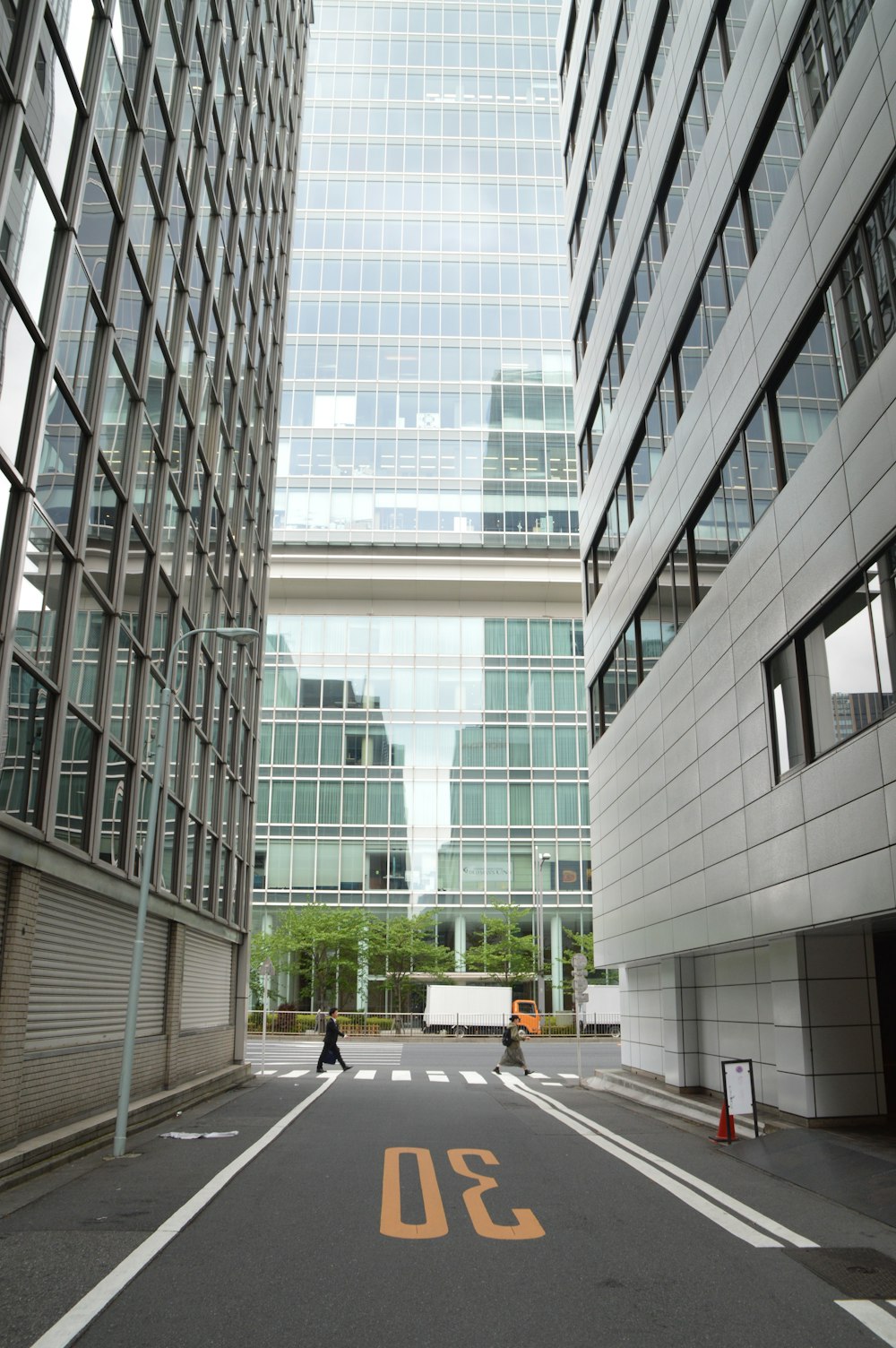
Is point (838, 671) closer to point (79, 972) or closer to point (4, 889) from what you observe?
point (4, 889)

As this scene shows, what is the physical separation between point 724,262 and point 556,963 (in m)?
52.4

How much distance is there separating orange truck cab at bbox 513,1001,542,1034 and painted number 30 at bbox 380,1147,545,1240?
42349mm

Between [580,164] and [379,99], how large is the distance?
57365 mm

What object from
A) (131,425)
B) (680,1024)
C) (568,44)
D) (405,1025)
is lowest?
(405,1025)

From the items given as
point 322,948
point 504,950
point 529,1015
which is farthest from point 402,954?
point 529,1015

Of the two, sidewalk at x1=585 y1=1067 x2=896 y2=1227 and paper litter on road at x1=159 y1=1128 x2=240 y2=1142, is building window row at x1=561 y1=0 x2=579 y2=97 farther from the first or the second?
paper litter on road at x1=159 y1=1128 x2=240 y2=1142

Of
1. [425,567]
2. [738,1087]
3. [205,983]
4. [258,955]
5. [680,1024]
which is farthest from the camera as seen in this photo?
[425,567]

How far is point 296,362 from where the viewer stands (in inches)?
2928

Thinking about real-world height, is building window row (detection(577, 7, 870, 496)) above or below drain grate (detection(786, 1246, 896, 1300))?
above

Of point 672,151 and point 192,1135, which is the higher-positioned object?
point 672,151

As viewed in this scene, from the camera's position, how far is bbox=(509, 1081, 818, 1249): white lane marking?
29.3ft

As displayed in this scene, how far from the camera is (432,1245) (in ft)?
28.0

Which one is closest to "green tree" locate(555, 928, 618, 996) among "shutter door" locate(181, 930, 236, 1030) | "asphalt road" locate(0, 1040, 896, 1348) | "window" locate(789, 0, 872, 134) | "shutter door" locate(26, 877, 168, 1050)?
"shutter door" locate(181, 930, 236, 1030)

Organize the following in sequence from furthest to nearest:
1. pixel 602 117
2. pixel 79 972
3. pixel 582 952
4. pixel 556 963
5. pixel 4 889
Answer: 1. pixel 582 952
2. pixel 556 963
3. pixel 602 117
4. pixel 79 972
5. pixel 4 889
